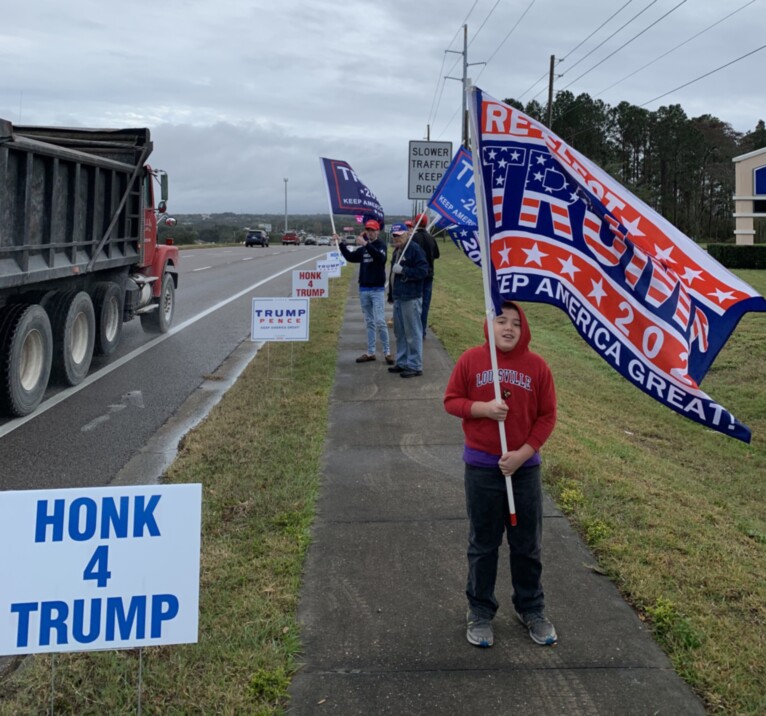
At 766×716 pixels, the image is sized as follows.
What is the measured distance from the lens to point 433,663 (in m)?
3.55

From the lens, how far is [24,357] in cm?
820

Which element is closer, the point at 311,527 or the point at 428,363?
the point at 311,527

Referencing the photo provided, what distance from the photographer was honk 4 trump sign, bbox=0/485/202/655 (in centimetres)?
282

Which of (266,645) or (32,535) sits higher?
(32,535)

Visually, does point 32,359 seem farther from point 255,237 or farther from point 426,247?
point 255,237

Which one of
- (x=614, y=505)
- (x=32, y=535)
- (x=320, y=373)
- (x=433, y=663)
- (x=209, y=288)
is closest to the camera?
(x=32, y=535)

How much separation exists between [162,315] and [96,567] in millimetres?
10955

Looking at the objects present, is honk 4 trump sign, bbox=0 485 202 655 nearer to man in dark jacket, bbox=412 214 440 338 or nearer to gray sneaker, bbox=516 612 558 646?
gray sneaker, bbox=516 612 558 646

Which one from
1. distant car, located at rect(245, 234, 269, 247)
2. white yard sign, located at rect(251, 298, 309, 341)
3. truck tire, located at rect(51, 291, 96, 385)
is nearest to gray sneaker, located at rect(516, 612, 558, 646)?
white yard sign, located at rect(251, 298, 309, 341)

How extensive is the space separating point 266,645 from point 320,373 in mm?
6420

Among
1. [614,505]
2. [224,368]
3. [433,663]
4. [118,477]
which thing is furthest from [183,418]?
[433,663]

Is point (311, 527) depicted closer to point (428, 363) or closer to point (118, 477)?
point (118, 477)

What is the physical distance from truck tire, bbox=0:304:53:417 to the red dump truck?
0.03ft

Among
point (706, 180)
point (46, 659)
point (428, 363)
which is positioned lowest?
point (46, 659)
